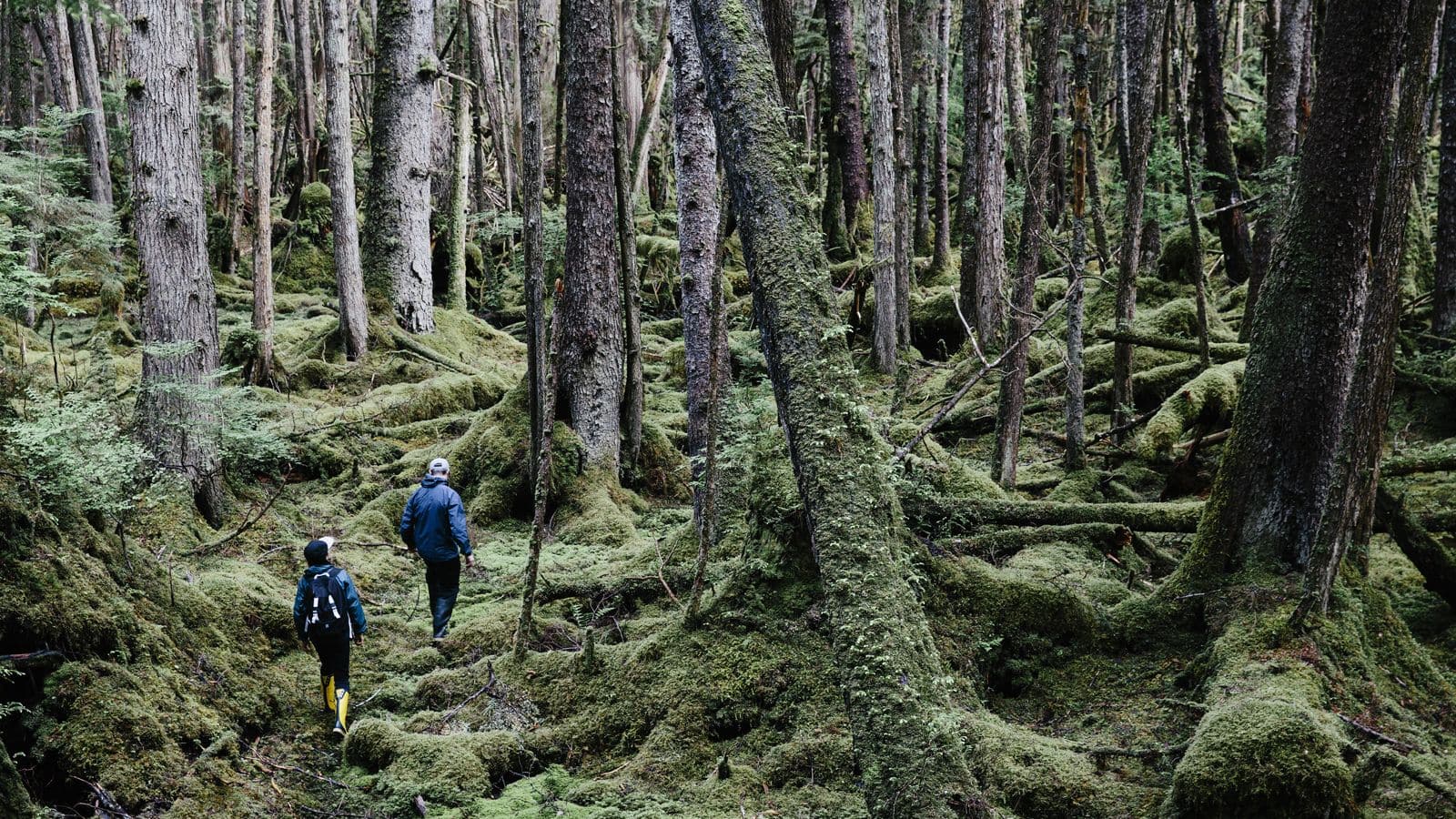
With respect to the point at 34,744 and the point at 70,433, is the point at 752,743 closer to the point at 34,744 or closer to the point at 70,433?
the point at 34,744

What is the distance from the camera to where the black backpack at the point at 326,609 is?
710cm

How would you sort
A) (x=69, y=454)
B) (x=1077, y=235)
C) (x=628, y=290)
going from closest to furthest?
(x=69, y=454) < (x=1077, y=235) < (x=628, y=290)

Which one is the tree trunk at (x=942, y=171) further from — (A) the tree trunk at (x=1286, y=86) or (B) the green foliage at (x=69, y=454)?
(B) the green foliage at (x=69, y=454)

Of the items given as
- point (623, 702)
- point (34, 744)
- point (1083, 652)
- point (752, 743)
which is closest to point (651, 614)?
point (623, 702)

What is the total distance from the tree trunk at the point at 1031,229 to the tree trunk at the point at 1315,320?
7.35ft

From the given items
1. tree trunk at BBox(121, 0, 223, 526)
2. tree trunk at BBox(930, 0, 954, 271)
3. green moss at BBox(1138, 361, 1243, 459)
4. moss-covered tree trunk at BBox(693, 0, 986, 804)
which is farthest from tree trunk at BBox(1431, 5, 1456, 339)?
tree trunk at BBox(121, 0, 223, 526)

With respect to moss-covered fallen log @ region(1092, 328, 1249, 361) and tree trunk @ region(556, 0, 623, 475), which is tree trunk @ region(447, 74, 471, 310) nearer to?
tree trunk @ region(556, 0, 623, 475)

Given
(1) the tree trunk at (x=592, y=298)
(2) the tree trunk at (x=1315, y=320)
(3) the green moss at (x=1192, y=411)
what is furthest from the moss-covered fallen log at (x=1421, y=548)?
(1) the tree trunk at (x=592, y=298)

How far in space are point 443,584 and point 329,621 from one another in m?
1.65

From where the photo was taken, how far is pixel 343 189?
15516mm

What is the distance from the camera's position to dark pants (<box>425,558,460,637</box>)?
28.1 feet

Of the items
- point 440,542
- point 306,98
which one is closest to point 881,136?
point 440,542

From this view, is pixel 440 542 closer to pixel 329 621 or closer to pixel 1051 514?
pixel 329 621

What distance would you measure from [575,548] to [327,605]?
3118 mm
